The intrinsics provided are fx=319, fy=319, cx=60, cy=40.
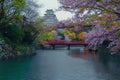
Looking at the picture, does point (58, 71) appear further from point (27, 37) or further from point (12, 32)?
point (27, 37)

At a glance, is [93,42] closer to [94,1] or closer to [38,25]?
[94,1]

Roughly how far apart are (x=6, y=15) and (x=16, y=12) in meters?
1.57

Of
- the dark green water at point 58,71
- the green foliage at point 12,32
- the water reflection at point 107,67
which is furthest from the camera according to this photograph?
the green foliage at point 12,32

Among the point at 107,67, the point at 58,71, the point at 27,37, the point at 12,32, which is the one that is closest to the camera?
the point at 58,71

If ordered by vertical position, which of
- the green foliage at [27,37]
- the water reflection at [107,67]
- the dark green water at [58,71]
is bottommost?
the water reflection at [107,67]

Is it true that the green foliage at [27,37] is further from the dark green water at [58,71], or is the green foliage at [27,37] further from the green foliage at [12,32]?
the dark green water at [58,71]

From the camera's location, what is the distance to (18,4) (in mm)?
45875

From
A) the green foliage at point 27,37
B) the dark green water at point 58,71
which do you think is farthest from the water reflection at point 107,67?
the green foliage at point 27,37

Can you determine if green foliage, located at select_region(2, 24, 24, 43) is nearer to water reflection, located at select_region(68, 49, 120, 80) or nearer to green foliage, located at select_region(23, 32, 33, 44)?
green foliage, located at select_region(23, 32, 33, 44)

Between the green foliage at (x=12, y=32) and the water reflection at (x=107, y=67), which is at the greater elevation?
the green foliage at (x=12, y=32)

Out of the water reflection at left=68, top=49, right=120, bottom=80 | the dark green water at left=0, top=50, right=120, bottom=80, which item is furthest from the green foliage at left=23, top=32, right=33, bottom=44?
the dark green water at left=0, top=50, right=120, bottom=80

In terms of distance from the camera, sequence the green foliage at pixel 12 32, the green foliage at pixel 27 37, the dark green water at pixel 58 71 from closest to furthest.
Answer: the dark green water at pixel 58 71
the green foliage at pixel 12 32
the green foliage at pixel 27 37

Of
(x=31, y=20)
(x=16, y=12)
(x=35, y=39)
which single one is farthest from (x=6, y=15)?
(x=35, y=39)

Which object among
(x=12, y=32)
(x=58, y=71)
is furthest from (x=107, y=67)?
(x=12, y=32)
